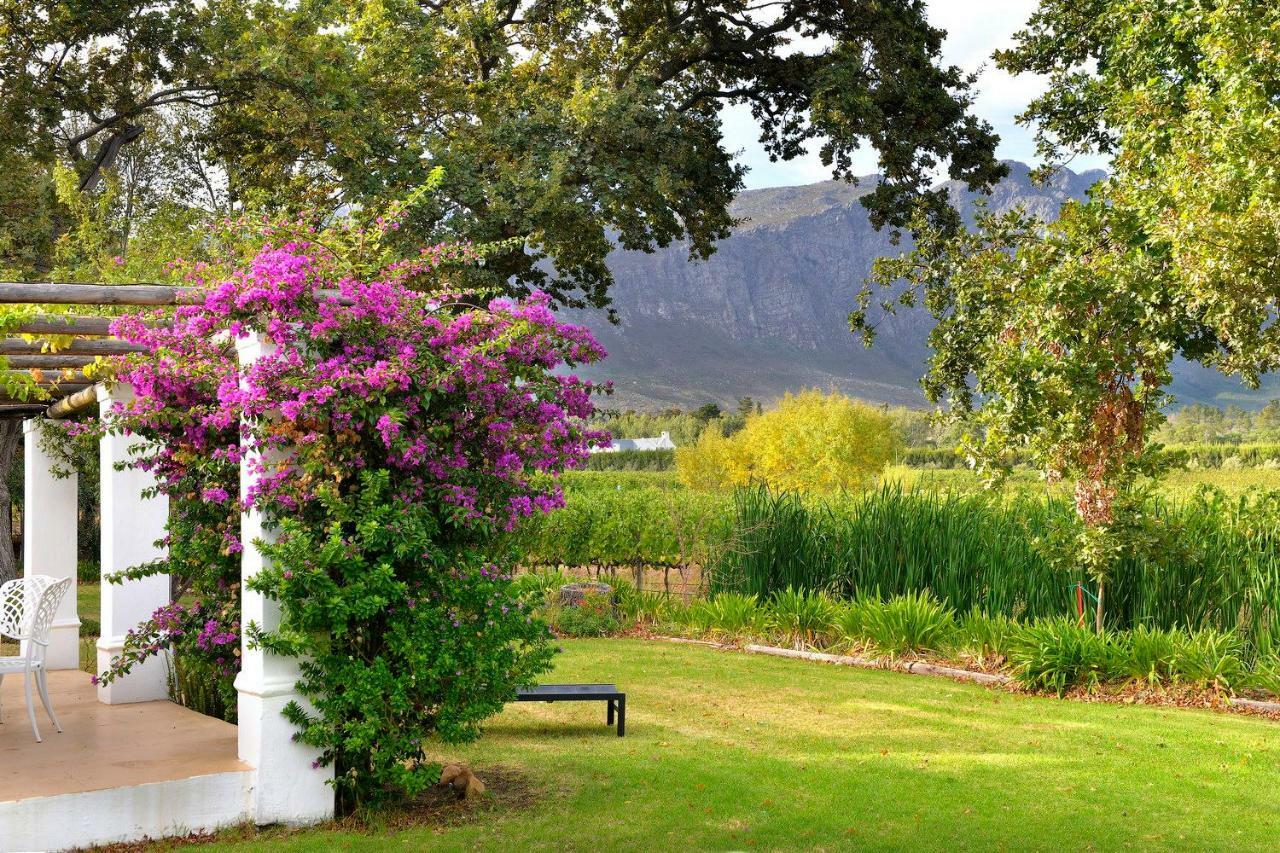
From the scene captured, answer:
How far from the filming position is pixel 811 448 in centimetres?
4072

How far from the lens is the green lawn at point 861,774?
5.39 m

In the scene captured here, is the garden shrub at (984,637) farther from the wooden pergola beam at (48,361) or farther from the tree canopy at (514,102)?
the wooden pergola beam at (48,361)

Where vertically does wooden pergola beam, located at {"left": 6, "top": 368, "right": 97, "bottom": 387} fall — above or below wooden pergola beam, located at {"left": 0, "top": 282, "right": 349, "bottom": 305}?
below

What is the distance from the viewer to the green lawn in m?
5.39

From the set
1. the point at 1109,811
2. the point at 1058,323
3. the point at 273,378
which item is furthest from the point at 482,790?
the point at 1058,323

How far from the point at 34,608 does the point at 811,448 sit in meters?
35.8

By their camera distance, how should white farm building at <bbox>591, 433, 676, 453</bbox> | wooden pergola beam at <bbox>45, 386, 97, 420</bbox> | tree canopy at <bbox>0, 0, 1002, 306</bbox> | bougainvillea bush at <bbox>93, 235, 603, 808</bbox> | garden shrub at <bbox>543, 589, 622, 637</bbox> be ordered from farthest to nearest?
white farm building at <bbox>591, 433, 676, 453</bbox>
tree canopy at <bbox>0, 0, 1002, 306</bbox>
garden shrub at <bbox>543, 589, 622, 637</bbox>
wooden pergola beam at <bbox>45, 386, 97, 420</bbox>
bougainvillea bush at <bbox>93, 235, 603, 808</bbox>

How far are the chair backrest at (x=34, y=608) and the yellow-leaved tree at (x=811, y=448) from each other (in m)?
32.8

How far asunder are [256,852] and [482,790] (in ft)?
4.51

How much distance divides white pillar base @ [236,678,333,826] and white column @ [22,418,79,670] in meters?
4.51

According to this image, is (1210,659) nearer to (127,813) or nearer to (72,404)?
(127,813)

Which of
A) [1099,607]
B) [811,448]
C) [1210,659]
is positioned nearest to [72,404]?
[1099,607]

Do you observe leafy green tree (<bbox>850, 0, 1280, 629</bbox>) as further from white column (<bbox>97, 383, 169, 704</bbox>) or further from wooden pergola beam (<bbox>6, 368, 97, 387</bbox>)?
wooden pergola beam (<bbox>6, 368, 97, 387</bbox>)

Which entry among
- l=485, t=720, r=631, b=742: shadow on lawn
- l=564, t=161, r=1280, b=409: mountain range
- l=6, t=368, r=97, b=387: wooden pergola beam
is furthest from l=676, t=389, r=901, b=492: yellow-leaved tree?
l=564, t=161, r=1280, b=409: mountain range
